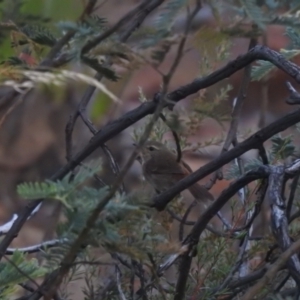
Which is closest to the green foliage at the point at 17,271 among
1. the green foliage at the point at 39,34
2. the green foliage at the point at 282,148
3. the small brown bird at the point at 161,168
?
the green foliage at the point at 39,34

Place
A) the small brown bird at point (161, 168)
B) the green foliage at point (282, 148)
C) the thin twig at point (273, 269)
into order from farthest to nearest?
the small brown bird at point (161, 168) < the green foliage at point (282, 148) < the thin twig at point (273, 269)

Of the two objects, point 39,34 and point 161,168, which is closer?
point 39,34

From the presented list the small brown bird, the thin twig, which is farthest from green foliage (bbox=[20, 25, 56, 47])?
the small brown bird

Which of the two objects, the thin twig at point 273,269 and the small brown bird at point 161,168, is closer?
the thin twig at point 273,269

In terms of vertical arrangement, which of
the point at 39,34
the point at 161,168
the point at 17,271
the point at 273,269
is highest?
the point at 39,34

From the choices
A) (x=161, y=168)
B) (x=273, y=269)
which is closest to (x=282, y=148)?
(x=273, y=269)

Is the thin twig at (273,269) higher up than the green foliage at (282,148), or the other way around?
the thin twig at (273,269)

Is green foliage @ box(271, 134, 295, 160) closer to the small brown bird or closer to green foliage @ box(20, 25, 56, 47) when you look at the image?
green foliage @ box(20, 25, 56, 47)

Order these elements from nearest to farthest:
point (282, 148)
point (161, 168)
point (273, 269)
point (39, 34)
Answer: point (273, 269), point (39, 34), point (282, 148), point (161, 168)

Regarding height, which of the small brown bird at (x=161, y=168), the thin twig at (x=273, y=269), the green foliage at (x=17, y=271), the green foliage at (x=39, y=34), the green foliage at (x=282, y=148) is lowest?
the small brown bird at (x=161, y=168)

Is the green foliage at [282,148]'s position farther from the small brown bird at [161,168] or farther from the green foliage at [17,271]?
the small brown bird at [161,168]

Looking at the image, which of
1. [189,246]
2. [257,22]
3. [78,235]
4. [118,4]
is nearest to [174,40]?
[257,22]

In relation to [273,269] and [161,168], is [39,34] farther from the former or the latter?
[161,168]

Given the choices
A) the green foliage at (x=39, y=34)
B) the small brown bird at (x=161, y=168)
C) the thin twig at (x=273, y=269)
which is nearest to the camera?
the thin twig at (x=273, y=269)
